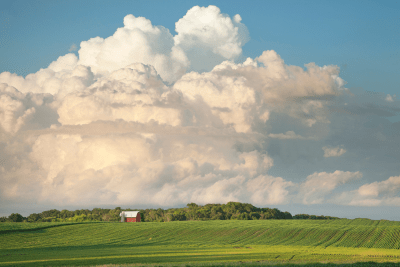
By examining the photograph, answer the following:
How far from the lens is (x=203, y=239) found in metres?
93.8

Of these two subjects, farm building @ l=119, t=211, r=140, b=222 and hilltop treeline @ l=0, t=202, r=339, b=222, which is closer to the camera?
hilltop treeline @ l=0, t=202, r=339, b=222

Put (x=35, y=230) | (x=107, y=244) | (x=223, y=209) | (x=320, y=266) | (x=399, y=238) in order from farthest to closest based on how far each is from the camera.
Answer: (x=223, y=209), (x=35, y=230), (x=399, y=238), (x=107, y=244), (x=320, y=266)

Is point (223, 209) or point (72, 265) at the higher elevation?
point (223, 209)

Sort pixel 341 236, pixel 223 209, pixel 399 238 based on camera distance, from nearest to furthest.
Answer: pixel 399 238 < pixel 341 236 < pixel 223 209

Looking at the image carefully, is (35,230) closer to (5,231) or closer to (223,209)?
(5,231)

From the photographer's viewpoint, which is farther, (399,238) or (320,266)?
(399,238)

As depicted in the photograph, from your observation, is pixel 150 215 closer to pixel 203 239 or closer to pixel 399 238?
pixel 203 239

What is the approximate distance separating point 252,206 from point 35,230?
103m

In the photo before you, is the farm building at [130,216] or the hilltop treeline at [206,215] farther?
the farm building at [130,216]

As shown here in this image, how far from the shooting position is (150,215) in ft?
592

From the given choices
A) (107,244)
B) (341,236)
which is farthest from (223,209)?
(107,244)

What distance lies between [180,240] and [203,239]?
5718mm

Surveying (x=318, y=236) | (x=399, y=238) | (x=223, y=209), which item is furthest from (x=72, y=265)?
(x=223, y=209)

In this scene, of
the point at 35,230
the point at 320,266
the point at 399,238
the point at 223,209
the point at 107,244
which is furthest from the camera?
the point at 223,209
